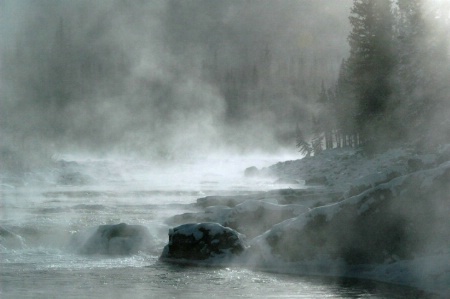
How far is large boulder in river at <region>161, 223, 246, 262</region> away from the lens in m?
15.3

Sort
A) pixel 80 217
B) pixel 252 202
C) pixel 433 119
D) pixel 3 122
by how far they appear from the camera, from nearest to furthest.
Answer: pixel 252 202 < pixel 80 217 < pixel 433 119 < pixel 3 122

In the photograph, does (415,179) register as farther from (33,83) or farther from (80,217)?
(33,83)

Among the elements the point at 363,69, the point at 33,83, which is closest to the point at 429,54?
the point at 363,69

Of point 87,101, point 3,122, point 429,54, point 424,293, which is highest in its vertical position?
point 87,101

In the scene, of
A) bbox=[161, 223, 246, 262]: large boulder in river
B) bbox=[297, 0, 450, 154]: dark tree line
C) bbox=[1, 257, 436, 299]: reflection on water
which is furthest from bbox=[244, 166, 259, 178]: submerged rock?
bbox=[1, 257, 436, 299]: reflection on water

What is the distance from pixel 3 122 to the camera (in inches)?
4764

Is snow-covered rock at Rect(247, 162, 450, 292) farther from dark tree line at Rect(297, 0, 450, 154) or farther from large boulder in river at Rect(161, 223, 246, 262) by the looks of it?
dark tree line at Rect(297, 0, 450, 154)

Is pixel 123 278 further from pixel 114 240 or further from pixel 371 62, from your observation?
pixel 371 62

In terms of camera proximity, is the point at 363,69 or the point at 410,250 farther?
the point at 363,69

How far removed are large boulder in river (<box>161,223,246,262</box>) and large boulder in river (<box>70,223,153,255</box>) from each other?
1.64 meters

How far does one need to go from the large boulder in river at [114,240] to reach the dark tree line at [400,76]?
57.1 feet

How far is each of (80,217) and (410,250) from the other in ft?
44.9

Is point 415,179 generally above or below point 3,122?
below

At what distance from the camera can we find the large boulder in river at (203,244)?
50.2 ft
